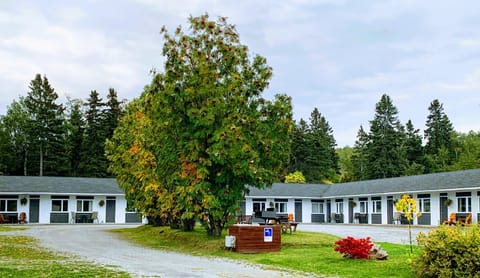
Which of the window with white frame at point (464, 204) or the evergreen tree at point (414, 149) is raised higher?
the evergreen tree at point (414, 149)

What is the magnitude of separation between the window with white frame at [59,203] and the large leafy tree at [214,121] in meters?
24.5

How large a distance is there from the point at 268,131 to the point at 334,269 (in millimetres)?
Answer: 7784

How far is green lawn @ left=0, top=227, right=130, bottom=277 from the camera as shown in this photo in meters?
11.5

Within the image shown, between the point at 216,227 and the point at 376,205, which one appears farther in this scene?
the point at 376,205

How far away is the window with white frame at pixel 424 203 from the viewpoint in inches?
1447

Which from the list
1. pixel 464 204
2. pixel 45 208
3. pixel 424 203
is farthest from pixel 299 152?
pixel 464 204

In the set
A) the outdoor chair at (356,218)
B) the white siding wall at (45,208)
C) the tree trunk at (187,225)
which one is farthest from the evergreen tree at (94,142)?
the tree trunk at (187,225)

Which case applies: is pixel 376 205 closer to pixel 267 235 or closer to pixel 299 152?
Answer: pixel 267 235

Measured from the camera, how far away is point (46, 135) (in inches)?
2378

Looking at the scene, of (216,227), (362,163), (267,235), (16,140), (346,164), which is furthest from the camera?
(346,164)

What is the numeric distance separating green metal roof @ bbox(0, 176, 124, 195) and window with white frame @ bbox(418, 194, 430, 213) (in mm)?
22467

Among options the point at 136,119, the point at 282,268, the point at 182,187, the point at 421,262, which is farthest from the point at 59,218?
the point at 421,262

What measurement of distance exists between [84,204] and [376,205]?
74.8ft

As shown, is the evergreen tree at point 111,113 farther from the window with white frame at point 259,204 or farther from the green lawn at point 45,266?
the green lawn at point 45,266
